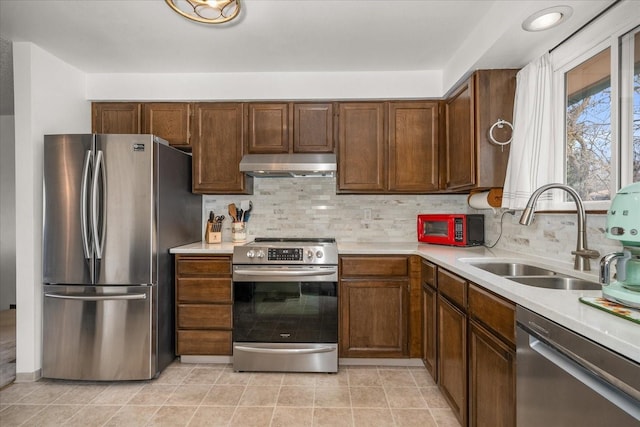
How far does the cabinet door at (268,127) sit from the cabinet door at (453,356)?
6.00 feet

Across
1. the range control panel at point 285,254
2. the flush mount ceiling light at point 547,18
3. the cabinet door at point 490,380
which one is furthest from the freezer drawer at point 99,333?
the flush mount ceiling light at point 547,18

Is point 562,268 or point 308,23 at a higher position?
point 308,23

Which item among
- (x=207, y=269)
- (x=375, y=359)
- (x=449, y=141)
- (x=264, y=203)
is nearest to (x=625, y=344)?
(x=375, y=359)

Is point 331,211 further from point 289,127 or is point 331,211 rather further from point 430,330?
point 430,330

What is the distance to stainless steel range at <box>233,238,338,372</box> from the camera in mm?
2463

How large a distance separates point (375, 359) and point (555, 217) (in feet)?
5.28

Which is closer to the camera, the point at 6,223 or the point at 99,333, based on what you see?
the point at 99,333

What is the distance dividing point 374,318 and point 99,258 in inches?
80.6

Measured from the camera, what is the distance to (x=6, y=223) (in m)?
4.09

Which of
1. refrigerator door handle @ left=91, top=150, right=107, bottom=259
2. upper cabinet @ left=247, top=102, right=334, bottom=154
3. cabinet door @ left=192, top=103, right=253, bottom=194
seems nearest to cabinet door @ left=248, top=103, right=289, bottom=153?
upper cabinet @ left=247, top=102, right=334, bottom=154

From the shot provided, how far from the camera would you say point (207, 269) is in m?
2.56

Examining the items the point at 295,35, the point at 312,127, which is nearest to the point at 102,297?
the point at 312,127

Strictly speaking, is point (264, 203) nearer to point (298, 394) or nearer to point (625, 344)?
point (298, 394)

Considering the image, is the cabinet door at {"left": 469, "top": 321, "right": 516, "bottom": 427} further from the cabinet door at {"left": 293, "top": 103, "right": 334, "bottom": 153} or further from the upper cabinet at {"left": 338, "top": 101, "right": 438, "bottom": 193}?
the cabinet door at {"left": 293, "top": 103, "right": 334, "bottom": 153}
